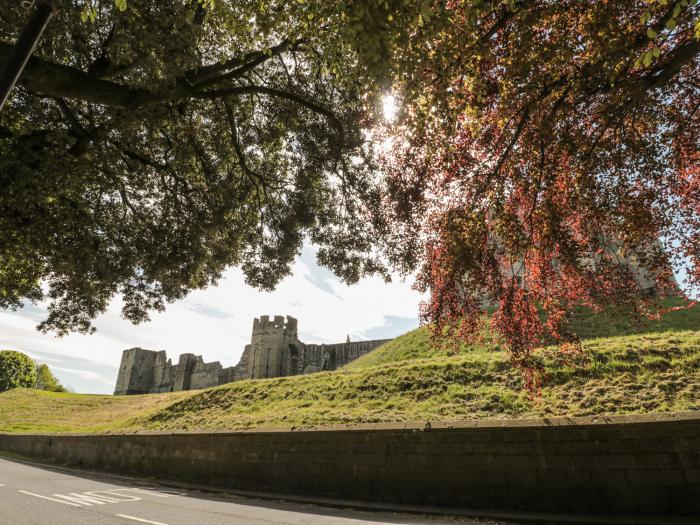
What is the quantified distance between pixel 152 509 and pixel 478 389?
9.27m

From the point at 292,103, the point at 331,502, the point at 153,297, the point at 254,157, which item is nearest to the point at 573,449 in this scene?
the point at 331,502

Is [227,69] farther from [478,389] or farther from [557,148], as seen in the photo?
[478,389]

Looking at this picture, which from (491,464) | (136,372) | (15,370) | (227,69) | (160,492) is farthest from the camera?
(15,370)

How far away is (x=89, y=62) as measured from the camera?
8859mm

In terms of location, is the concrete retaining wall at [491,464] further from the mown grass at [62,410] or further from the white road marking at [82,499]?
the mown grass at [62,410]

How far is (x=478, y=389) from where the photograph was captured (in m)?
12.2

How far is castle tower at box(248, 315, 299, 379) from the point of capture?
42219mm

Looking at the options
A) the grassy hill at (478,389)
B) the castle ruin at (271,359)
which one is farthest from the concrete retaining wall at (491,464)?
the castle ruin at (271,359)

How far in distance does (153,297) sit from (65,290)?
323 centimetres

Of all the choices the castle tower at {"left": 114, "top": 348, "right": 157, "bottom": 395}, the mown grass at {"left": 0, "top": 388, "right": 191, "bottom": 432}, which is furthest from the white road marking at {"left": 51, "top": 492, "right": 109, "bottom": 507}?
the castle tower at {"left": 114, "top": 348, "right": 157, "bottom": 395}

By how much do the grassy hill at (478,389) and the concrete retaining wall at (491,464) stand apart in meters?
1.94

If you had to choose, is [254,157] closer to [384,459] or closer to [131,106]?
[131,106]

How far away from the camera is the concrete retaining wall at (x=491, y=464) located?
21.3 ft

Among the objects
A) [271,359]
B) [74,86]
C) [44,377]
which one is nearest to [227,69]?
[74,86]
